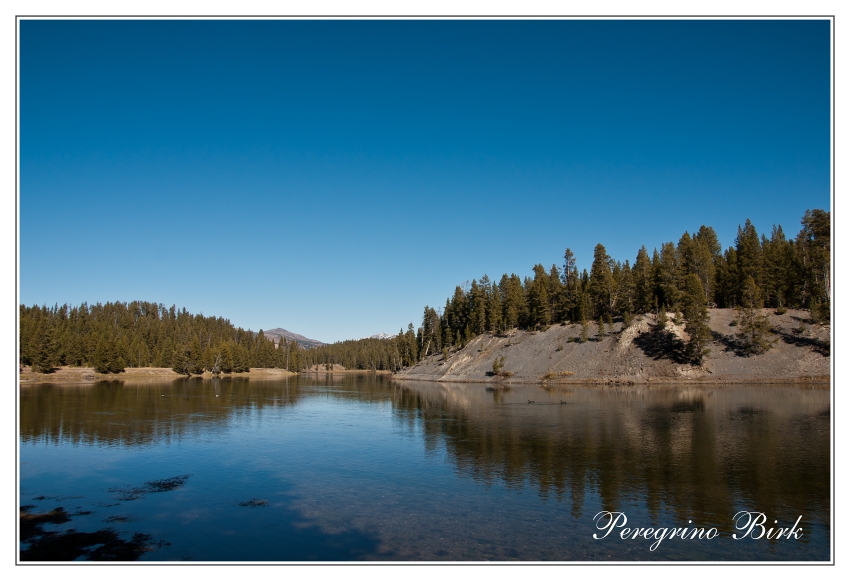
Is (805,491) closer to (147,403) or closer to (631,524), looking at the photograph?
(631,524)

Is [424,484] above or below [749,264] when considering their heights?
below

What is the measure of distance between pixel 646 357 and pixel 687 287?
869 inches

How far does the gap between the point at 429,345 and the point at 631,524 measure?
172157 millimetres

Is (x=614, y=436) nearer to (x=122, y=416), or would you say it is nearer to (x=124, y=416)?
(x=124, y=416)

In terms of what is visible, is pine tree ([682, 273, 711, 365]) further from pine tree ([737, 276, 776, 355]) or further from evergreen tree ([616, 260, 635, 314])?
evergreen tree ([616, 260, 635, 314])

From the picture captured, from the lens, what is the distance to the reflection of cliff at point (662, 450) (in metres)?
26.2

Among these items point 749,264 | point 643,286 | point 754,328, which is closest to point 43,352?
point 643,286

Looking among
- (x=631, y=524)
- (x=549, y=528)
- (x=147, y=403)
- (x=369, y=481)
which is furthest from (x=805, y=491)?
(x=147, y=403)

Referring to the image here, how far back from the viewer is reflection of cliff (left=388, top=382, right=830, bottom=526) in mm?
26172

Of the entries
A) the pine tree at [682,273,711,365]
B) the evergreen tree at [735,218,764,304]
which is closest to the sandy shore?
the pine tree at [682,273,711,365]

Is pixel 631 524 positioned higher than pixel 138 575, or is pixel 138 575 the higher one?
pixel 138 575

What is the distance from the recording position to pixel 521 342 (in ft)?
481

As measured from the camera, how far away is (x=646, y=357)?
114062 millimetres
